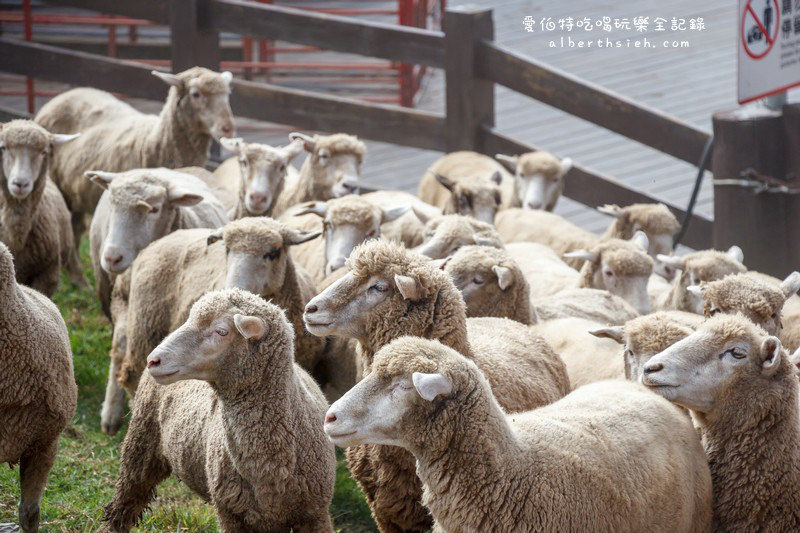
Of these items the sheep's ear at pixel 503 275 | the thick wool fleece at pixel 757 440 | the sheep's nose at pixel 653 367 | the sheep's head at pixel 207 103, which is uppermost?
the sheep's head at pixel 207 103

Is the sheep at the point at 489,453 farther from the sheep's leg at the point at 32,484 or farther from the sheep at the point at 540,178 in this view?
the sheep at the point at 540,178

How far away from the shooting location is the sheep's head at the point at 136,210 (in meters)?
7.25

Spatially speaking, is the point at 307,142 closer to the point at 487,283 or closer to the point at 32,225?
the point at 32,225

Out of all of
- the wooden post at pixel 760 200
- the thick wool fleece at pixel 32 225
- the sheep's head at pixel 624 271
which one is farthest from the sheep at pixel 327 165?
the wooden post at pixel 760 200

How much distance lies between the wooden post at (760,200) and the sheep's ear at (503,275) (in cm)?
237

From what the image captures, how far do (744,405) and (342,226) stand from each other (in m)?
3.05

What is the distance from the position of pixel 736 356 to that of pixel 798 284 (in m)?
1.45

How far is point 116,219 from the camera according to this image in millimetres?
7277

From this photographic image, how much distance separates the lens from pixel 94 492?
5988mm

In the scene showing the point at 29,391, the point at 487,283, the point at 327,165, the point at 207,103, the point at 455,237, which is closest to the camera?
the point at 29,391

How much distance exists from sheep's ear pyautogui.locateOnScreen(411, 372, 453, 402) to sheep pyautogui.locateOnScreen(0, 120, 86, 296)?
4250mm

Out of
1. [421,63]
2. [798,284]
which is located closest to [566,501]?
[798,284]

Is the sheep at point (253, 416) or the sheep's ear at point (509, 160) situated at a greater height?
the sheep's ear at point (509, 160)

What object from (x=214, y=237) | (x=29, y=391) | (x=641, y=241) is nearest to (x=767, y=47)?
(x=641, y=241)
